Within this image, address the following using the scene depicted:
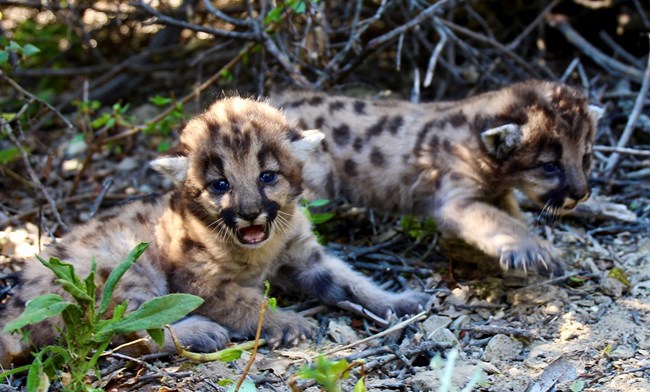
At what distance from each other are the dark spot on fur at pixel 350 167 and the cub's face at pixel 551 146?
1203 millimetres

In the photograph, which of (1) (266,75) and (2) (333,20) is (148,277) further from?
(2) (333,20)

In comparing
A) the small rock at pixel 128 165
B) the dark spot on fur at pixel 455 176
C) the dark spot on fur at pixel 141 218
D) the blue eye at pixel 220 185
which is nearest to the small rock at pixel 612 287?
the dark spot on fur at pixel 455 176

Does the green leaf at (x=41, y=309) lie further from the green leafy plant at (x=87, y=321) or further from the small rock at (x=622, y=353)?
the small rock at (x=622, y=353)

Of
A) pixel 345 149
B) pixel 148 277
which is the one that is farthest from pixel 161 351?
pixel 345 149

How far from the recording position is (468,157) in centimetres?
570

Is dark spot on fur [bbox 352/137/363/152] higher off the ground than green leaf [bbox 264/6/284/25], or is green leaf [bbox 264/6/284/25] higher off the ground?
green leaf [bbox 264/6/284/25]

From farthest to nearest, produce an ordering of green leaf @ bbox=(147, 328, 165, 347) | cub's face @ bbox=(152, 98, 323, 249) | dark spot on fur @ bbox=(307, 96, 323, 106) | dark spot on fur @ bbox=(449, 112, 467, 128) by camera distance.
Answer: dark spot on fur @ bbox=(307, 96, 323, 106)
dark spot on fur @ bbox=(449, 112, 467, 128)
cub's face @ bbox=(152, 98, 323, 249)
green leaf @ bbox=(147, 328, 165, 347)

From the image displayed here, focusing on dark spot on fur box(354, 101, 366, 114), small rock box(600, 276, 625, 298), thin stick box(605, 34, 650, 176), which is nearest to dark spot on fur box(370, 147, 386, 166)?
dark spot on fur box(354, 101, 366, 114)

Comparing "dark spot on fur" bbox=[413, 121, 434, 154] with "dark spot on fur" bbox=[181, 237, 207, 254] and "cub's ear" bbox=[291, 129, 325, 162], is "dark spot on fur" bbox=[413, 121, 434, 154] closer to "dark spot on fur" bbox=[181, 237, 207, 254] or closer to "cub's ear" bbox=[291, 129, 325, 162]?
"cub's ear" bbox=[291, 129, 325, 162]

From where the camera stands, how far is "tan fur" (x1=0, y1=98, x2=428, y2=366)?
4.55m

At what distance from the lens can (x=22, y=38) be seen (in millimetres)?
8070

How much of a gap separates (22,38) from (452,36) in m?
4.35

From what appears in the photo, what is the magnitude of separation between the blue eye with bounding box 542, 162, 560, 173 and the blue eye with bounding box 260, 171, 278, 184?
1926 mm

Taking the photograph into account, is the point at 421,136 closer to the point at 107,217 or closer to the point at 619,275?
the point at 619,275
